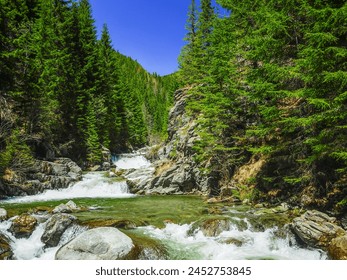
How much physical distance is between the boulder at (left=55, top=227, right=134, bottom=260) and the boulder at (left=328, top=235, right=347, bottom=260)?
6.43 metres

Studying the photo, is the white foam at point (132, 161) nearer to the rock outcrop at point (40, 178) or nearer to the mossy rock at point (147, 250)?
the rock outcrop at point (40, 178)

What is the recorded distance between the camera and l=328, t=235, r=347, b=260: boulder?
29.3 feet

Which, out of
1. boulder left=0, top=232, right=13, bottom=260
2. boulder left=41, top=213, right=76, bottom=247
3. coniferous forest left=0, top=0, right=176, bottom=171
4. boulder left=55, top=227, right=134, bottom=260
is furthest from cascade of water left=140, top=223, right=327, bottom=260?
coniferous forest left=0, top=0, right=176, bottom=171

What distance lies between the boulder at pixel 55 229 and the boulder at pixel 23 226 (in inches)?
35.3

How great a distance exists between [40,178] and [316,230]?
2046cm

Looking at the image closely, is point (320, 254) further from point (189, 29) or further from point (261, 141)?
point (189, 29)

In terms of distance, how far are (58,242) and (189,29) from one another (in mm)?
37097

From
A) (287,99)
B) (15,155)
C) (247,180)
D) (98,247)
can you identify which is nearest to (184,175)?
(247,180)

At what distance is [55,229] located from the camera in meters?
11.7

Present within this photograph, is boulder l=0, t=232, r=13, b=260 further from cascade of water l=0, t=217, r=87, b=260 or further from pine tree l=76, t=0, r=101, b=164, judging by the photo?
pine tree l=76, t=0, r=101, b=164

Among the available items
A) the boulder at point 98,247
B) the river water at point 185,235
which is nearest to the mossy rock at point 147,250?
the boulder at point 98,247
